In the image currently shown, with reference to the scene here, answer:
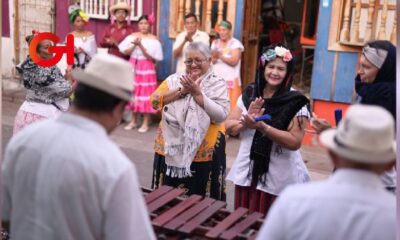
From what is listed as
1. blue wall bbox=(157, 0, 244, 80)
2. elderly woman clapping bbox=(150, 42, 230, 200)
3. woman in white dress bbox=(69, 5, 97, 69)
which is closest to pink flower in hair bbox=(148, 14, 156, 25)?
blue wall bbox=(157, 0, 244, 80)

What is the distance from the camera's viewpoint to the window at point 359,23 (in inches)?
222

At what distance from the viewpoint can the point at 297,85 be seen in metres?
7.52

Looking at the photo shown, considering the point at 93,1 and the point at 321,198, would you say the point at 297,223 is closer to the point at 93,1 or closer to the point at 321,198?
the point at 321,198

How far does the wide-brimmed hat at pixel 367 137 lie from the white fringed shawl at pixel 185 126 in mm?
1884

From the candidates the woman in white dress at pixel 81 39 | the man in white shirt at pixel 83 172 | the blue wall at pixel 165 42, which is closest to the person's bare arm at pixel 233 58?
the blue wall at pixel 165 42

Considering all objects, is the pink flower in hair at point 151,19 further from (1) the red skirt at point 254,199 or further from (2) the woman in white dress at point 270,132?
(1) the red skirt at point 254,199

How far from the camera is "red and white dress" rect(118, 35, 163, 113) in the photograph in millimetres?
6668

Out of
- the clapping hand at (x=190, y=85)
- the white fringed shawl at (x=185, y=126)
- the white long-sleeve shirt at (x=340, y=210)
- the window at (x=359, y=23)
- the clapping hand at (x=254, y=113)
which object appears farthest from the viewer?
the window at (x=359, y=23)

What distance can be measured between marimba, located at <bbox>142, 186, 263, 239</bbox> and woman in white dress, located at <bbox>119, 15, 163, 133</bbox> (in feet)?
13.4

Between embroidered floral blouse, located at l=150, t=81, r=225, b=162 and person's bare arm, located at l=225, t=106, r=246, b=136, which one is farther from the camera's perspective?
embroidered floral blouse, located at l=150, t=81, r=225, b=162

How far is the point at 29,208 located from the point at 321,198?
99 centimetres

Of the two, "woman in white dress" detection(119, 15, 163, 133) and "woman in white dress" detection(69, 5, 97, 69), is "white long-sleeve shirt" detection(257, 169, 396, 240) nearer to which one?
"woman in white dress" detection(119, 15, 163, 133)

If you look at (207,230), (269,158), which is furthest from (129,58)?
(207,230)

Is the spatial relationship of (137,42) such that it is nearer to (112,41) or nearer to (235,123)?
(112,41)
